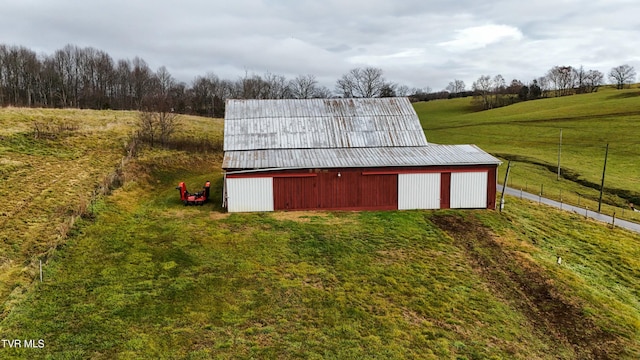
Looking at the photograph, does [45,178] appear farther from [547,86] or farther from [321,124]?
[547,86]

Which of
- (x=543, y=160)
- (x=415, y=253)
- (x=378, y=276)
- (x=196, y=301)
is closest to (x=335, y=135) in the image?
(x=415, y=253)

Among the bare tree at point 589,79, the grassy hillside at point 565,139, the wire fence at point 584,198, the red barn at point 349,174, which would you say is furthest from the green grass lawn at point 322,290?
the bare tree at point 589,79

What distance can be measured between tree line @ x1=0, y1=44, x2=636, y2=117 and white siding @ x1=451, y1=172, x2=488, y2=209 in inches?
1818

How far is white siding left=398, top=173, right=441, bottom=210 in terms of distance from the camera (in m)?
22.7

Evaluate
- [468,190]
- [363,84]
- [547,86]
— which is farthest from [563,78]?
[468,190]

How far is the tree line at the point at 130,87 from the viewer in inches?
2731

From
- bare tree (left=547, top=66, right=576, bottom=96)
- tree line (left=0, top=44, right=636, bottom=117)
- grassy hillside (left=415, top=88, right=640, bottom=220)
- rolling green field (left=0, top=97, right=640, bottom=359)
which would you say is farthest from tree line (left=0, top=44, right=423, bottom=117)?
bare tree (left=547, top=66, right=576, bottom=96)

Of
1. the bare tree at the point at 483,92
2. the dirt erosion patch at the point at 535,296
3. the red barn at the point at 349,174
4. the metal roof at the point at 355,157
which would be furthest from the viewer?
the bare tree at the point at 483,92

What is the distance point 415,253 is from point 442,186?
7.29 meters

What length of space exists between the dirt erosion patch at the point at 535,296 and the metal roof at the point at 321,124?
8776 mm

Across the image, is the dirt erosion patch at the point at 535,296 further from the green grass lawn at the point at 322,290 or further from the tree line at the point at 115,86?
the tree line at the point at 115,86

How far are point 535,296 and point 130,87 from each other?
88.6m

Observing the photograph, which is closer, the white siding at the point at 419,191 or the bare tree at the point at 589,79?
the white siding at the point at 419,191

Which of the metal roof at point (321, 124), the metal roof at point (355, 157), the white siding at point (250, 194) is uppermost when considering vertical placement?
the metal roof at point (321, 124)
